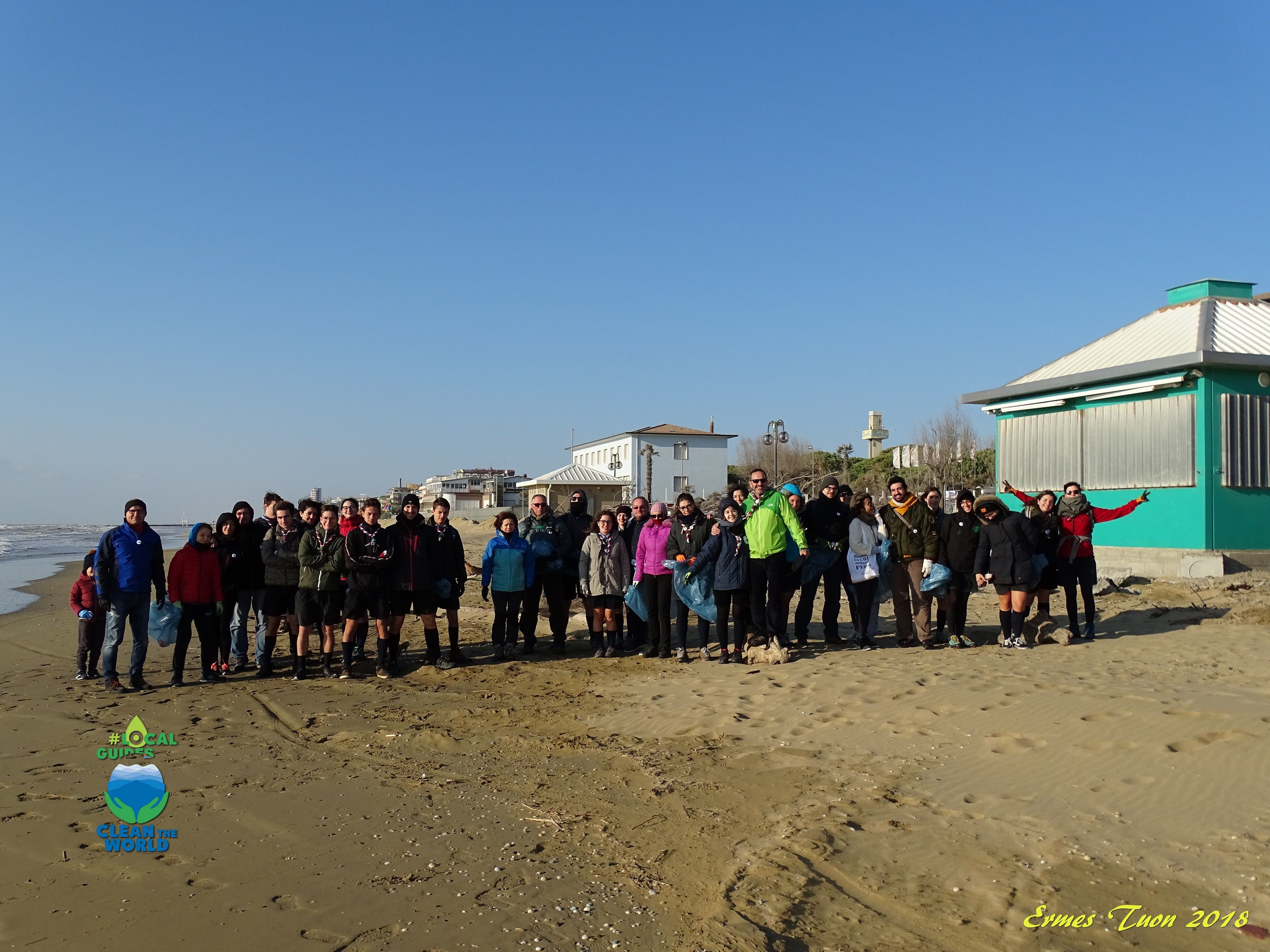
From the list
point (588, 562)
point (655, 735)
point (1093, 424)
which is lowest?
point (655, 735)

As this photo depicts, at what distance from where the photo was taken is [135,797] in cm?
541

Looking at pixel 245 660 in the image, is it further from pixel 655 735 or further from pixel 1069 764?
pixel 1069 764

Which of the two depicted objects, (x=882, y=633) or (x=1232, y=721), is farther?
(x=882, y=633)

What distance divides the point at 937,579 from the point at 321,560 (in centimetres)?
648

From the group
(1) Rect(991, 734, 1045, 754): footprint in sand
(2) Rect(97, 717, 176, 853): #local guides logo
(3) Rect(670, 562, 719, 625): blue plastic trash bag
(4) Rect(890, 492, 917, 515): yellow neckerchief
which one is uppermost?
(4) Rect(890, 492, 917, 515): yellow neckerchief

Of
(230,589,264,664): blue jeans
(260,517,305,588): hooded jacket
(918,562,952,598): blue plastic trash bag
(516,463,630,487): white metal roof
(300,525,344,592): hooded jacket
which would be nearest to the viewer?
(300,525,344,592): hooded jacket

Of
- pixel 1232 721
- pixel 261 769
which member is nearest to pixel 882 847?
pixel 1232 721

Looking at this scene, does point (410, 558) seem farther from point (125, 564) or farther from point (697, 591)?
point (697, 591)

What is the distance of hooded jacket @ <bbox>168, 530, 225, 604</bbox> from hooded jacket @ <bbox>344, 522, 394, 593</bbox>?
138cm

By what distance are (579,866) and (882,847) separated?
1.53 m

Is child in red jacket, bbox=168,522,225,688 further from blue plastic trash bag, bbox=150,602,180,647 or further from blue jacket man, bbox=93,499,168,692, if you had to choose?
blue jacket man, bbox=93,499,168,692

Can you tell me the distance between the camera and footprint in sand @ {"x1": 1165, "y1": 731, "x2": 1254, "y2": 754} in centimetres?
567

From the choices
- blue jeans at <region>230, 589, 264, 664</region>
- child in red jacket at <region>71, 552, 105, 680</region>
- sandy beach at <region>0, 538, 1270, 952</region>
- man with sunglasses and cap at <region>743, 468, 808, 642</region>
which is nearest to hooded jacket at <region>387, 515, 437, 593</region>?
sandy beach at <region>0, 538, 1270, 952</region>

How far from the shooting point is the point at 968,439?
44.7 meters
